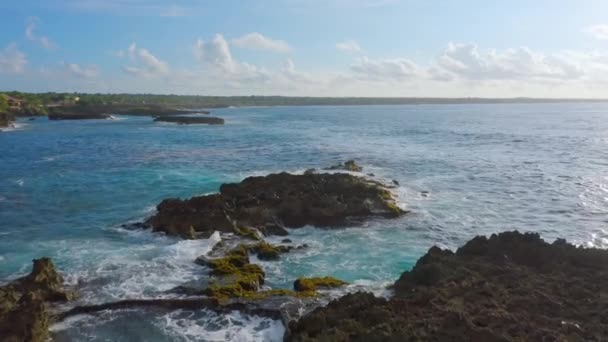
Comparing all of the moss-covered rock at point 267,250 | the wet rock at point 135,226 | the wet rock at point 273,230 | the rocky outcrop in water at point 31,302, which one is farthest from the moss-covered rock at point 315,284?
the wet rock at point 135,226

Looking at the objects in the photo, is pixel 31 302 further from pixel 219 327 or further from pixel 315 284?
pixel 315 284

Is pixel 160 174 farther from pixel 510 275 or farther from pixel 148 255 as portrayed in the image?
pixel 510 275

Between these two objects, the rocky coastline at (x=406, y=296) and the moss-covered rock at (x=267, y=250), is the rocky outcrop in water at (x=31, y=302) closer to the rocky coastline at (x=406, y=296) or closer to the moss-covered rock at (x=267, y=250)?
the rocky coastline at (x=406, y=296)

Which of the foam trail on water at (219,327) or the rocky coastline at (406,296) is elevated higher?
the rocky coastline at (406,296)

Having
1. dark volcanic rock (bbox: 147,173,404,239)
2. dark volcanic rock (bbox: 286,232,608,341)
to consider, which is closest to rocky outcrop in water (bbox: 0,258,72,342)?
dark volcanic rock (bbox: 286,232,608,341)

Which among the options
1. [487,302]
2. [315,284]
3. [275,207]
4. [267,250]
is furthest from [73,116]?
[487,302]

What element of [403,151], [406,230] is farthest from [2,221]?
[403,151]

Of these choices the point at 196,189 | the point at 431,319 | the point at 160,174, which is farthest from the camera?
the point at 160,174
